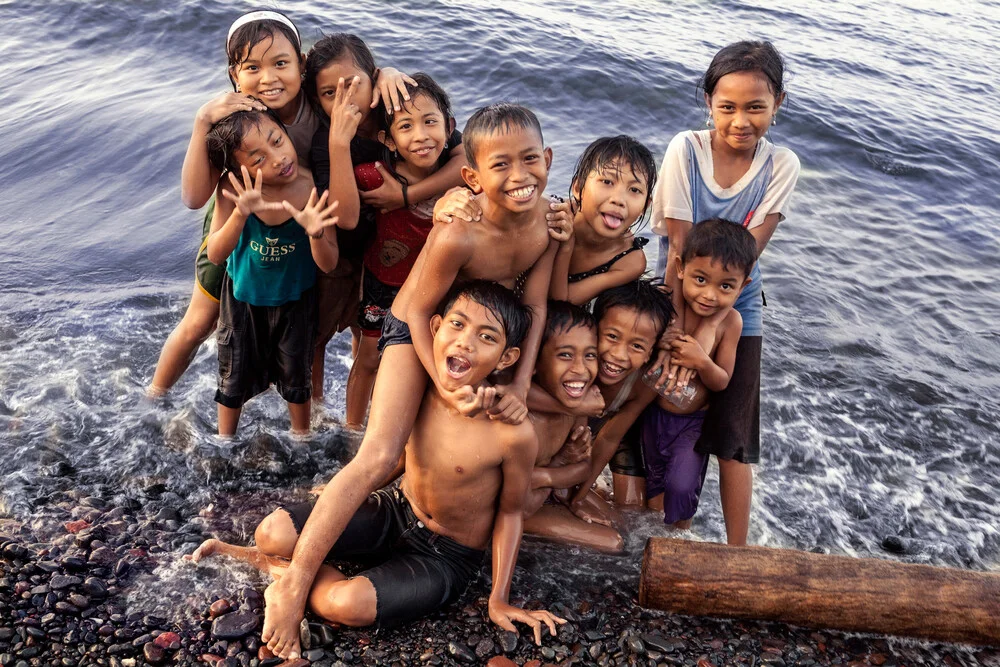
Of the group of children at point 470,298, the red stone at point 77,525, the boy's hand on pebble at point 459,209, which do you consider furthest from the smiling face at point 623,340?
the red stone at point 77,525

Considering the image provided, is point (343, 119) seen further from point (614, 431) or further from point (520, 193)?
point (614, 431)

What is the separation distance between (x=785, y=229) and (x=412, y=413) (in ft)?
21.9

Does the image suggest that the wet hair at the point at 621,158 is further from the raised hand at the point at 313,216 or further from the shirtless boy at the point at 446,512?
the raised hand at the point at 313,216

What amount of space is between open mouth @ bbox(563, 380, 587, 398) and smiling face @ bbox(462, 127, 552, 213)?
2.85 feet

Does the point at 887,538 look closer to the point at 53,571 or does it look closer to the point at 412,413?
the point at 412,413

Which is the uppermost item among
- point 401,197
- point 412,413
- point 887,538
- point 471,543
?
point 401,197

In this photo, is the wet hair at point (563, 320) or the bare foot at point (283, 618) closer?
the bare foot at point (283, 618)

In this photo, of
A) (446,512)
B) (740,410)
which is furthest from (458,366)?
(740,410)

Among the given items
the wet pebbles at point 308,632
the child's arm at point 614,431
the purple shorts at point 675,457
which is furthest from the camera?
the purple shorts at point 675,457

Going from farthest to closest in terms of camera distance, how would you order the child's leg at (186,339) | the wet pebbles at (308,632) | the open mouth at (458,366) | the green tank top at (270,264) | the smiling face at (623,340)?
the child's leg at (186,339) < the green tank top at (270,264) < the smiling face at (623,340) < the open mouth at (458,366) < the wet pebbles at (308,632)

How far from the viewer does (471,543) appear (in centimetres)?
391

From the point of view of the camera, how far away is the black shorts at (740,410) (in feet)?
14.2

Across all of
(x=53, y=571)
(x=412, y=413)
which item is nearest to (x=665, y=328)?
(x=412, y=413)

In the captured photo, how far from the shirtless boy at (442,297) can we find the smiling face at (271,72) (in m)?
0.99
